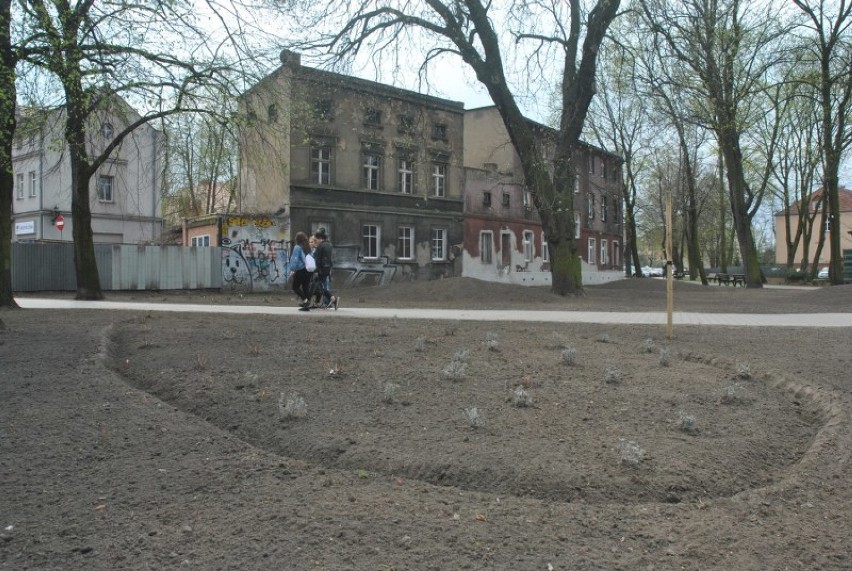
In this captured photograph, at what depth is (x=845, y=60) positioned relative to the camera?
1040 inches

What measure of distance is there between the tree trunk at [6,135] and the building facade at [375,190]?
14498 millimetres

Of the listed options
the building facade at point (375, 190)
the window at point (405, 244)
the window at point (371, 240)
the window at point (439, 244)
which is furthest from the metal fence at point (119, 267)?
the window at point (439, 244)

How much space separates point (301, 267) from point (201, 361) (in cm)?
769

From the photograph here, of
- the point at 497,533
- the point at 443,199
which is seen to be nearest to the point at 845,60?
the point at 443,199

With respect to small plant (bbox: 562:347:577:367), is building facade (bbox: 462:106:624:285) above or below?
above

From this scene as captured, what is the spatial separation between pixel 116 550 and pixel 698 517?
113 inches

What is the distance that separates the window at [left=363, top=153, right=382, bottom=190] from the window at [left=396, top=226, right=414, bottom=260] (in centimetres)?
268

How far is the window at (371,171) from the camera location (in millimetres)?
33062

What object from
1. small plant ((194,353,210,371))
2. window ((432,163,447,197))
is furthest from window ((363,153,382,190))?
small plant ((194,353,210,371))

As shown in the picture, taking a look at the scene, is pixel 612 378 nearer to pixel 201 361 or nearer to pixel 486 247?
pixel 201 361

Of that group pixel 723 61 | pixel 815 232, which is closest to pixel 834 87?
pixel 723 61

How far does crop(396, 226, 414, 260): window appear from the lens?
34.2 m

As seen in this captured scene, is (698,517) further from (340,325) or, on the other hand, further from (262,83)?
(262,83)

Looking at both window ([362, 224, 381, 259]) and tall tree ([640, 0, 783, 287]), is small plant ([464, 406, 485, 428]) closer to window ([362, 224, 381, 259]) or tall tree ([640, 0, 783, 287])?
tall tree ([640, 0, 783, 287])
